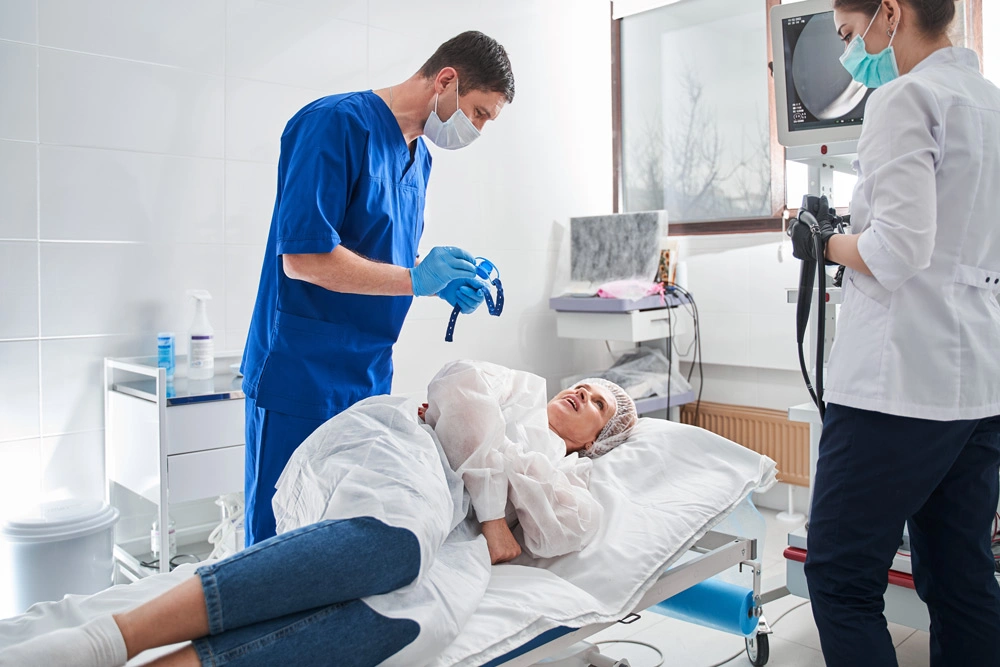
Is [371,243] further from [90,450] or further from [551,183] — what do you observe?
[551,183]

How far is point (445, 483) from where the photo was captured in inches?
57.5

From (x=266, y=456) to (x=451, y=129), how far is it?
0.82 m

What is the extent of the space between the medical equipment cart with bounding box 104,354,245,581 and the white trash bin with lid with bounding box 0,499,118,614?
0.58 feet

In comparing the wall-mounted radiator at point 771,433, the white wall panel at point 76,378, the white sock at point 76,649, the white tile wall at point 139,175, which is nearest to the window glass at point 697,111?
the wall-mounted radiator at point 771,433

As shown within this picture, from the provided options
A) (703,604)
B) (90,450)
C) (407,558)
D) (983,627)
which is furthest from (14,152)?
(983,627)

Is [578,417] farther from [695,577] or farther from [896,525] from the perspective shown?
[896,525]

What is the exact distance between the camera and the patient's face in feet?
6.56

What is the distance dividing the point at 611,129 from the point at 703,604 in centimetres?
293

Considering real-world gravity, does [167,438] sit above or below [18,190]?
below

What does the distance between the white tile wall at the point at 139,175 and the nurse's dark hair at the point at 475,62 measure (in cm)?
124

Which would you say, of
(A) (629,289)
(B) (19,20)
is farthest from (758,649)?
(B) (19,20)

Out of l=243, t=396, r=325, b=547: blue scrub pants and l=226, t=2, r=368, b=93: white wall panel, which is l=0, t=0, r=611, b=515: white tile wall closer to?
l=226, t=2, r=368, b=93: white wall panel

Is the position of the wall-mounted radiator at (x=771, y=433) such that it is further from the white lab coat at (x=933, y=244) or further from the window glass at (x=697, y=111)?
the white lab coat at (x=933, y=244)

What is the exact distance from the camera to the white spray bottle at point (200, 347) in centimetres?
253
